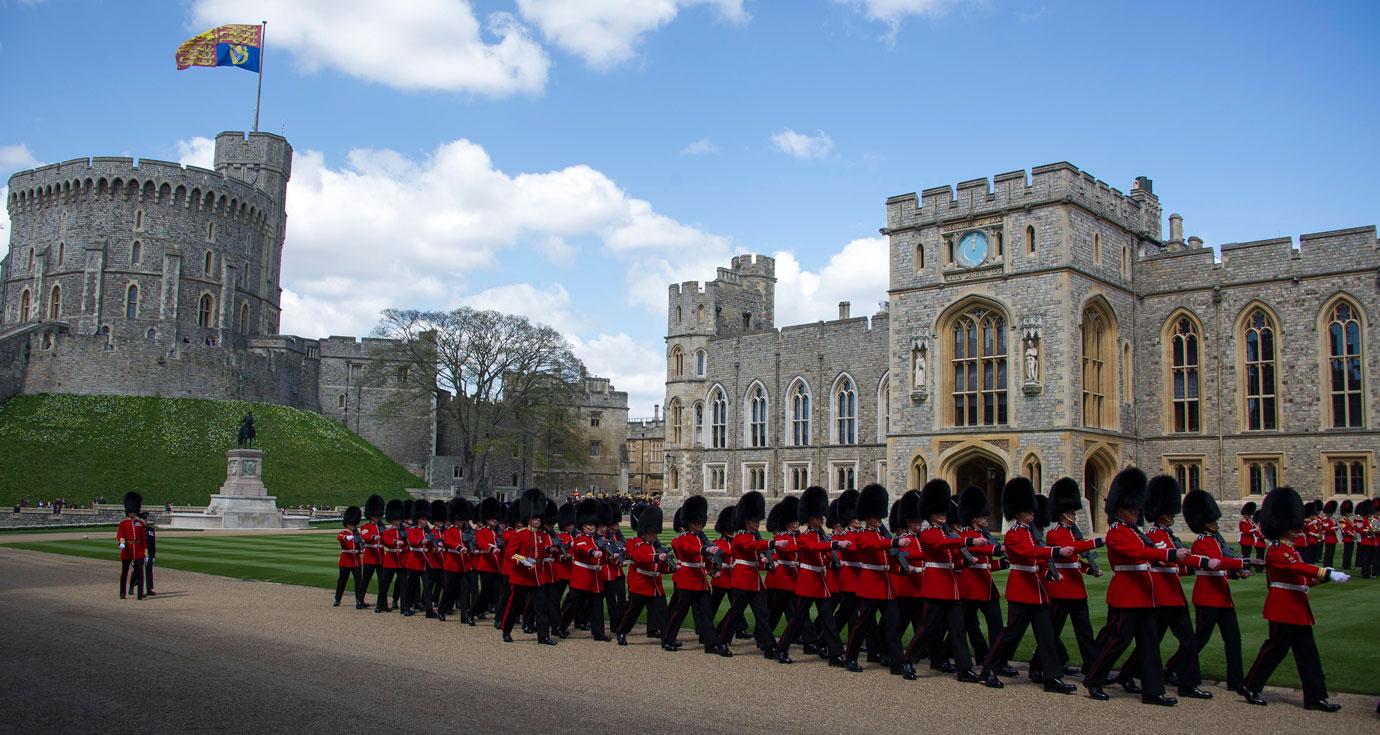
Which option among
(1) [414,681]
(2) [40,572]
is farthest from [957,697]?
(2) [40,572]

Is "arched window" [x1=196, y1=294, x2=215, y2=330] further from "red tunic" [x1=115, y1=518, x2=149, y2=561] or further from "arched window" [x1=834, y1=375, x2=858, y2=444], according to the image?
"red tunic" [x1=115, y1=518, x2=149, y2=561]

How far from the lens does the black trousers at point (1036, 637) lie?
9.01 metres

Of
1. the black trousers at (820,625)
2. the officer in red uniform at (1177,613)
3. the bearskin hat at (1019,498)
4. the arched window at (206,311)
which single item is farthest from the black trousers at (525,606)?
the arched window at (206,311)

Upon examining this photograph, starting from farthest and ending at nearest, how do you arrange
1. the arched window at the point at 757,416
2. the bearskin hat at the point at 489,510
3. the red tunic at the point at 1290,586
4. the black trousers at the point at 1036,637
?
the arched window at the point at 757,416 → the bearskin hat at the point at 489,510 → the black trousers at the point at 1036,637 → the red tunic at the point at 1290,586

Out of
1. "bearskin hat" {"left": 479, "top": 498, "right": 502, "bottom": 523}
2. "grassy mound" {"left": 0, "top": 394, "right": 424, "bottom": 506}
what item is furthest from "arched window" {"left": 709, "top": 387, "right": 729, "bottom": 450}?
"bearskin hat" {"left": 479, "top": 498, "right": 502, "bottom": 523}

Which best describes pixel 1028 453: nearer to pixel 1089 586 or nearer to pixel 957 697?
pixel 1089 586

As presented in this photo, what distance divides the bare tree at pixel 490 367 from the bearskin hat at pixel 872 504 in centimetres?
4814

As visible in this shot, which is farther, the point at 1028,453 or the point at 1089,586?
the point at 1028,453

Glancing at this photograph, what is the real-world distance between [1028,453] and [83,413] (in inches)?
1848

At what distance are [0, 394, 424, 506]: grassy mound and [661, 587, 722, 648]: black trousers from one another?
4044cm

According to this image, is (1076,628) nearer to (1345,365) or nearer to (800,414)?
(1345,365)

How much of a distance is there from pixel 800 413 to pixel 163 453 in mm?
30844

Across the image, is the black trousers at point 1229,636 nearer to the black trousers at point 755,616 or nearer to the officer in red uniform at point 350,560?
the black trousers at point 755,616

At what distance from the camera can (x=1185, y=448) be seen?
32.3 metres
